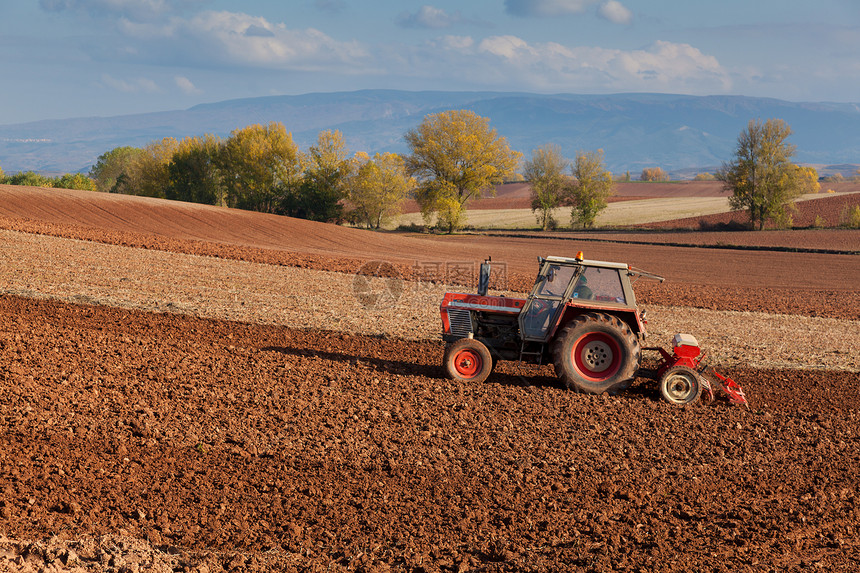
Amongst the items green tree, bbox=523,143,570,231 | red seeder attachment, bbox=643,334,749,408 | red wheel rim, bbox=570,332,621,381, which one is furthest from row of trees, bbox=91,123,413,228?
red seeder attachment, bbox=643,334,749,408

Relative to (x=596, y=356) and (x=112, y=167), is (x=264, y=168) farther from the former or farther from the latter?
(x=596, y=356)

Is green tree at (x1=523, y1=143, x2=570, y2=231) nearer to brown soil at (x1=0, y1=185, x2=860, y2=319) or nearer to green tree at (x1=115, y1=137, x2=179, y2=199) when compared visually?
brown soil at (x1=0, y1=185, x2=860, y2=319)

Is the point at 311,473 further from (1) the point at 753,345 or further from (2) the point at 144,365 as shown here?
(1) the point at 753,345

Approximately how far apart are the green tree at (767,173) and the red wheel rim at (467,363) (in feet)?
167

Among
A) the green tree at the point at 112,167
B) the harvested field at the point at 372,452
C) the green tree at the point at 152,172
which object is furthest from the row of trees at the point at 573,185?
the green tree at the point at 112,167

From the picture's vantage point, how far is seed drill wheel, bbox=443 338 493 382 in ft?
34.4

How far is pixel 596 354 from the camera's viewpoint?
1020 centimetres

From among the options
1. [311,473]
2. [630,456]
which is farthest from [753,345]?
[311,473]

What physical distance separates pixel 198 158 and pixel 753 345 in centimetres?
6105

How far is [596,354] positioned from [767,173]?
2076 inches

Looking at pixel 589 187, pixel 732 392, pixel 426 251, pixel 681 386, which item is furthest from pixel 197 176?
pixel 732 392

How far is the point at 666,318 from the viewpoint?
59.7 ft

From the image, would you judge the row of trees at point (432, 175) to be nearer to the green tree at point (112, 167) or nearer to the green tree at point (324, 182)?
the green tree at point (324, 182)

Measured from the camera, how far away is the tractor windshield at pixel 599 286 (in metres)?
10.2
